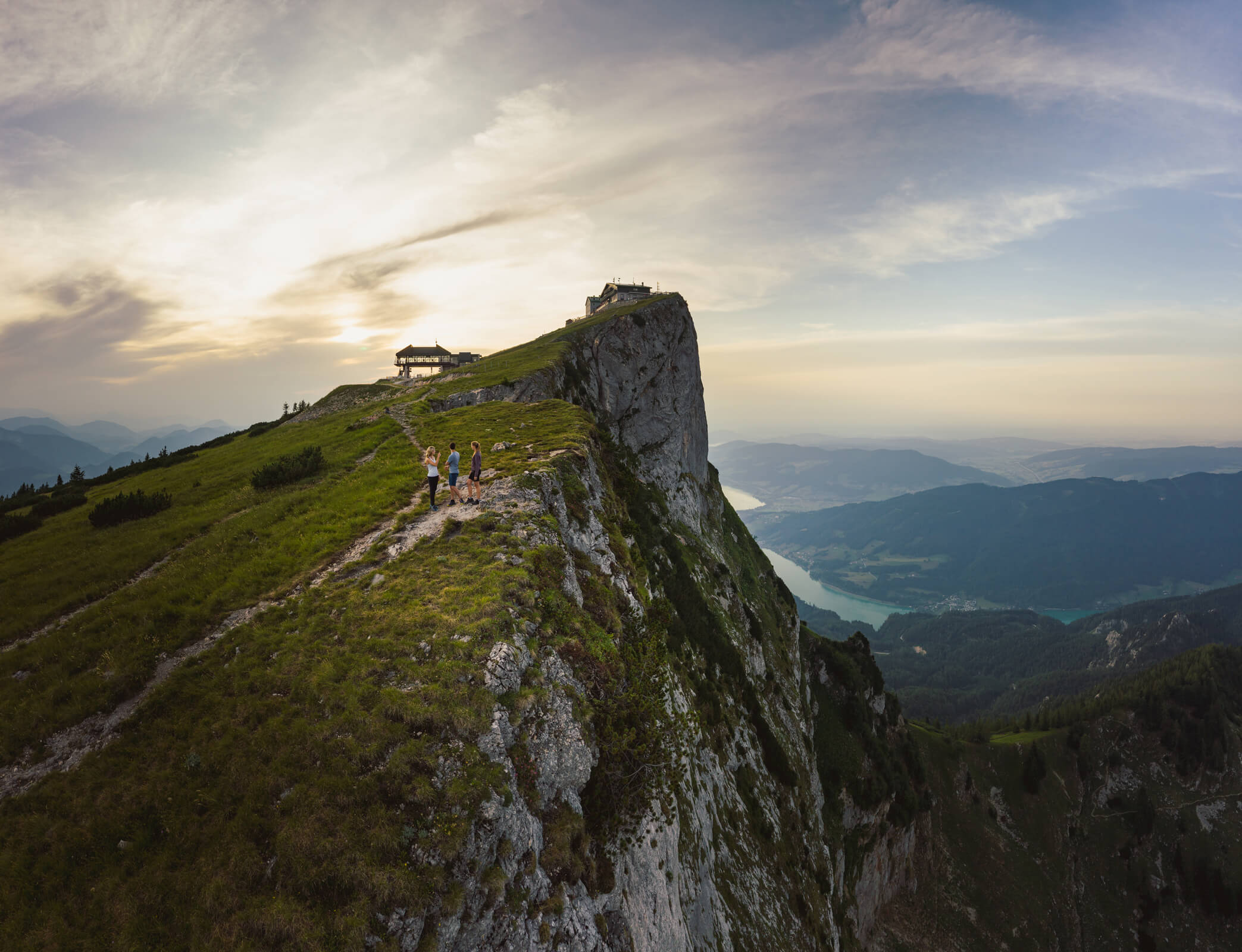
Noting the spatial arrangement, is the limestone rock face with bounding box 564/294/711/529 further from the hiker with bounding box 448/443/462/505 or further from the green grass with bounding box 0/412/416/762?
the hiker with bounding box 448/443/462/505

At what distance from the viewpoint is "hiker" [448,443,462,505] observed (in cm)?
2520

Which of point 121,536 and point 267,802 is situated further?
point 121,536

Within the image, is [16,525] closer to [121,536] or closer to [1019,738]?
[121,536]

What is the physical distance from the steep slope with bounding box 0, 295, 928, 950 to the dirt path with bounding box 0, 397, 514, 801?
0.10 m

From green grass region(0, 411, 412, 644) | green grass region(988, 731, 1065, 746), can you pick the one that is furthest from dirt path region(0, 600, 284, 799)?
green grass region(988, 731, 1065, 746)

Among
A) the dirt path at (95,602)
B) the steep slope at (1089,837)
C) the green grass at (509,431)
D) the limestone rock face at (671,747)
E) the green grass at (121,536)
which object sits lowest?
the steep slope at (1089,837)

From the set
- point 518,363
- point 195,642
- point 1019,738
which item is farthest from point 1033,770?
point 195,642

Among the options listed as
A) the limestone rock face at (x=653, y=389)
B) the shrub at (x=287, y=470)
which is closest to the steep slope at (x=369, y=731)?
the shrub at (x=287, y=470)

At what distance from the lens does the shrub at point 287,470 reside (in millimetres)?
32125

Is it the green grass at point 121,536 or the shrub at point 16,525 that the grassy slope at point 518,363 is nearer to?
the green grass at point 121,536

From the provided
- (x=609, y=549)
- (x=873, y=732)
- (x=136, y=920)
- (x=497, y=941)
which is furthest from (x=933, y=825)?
(x=136, y=920)

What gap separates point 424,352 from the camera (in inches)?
4070

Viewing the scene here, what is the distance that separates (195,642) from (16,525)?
24144 millimetres

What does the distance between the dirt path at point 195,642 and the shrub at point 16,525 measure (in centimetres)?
1449
